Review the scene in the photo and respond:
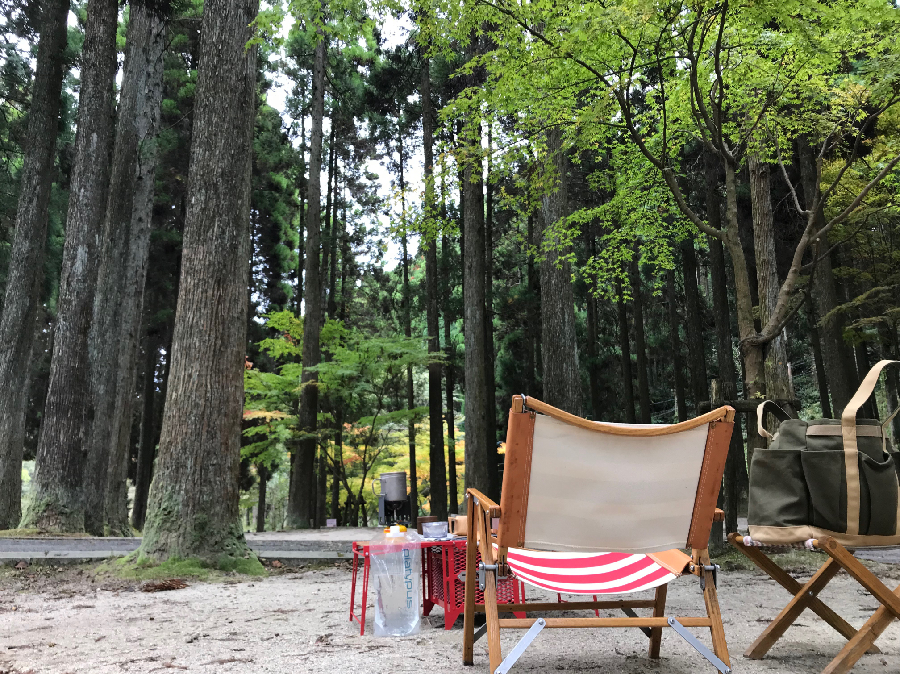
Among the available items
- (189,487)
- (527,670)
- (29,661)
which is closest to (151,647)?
(29,661)

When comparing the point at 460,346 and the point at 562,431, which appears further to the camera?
the point at 460,346

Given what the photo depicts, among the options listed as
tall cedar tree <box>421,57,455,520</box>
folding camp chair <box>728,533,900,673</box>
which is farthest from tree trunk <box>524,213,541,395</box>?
folding camp chair <box>728,533,900,673</box>

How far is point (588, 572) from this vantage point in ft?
8.02

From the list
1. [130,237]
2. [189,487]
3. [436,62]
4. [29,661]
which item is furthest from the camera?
[436,62]

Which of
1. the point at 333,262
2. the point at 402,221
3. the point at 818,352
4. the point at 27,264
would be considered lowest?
the point at 818,352

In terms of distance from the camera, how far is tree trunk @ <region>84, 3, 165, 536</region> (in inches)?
358

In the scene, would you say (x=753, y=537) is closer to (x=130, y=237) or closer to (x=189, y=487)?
(x=189, y=487)

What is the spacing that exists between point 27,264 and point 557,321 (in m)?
7.67

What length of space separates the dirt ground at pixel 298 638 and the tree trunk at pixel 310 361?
6.73 m

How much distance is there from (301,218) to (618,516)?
16811 mm

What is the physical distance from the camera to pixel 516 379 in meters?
16.1

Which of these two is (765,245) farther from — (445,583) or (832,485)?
(445,583)

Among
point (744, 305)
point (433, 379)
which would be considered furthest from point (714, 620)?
point (433, 379)

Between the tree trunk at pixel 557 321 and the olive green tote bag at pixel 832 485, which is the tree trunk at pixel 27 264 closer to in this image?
the tree trunk at pixel 557 321
